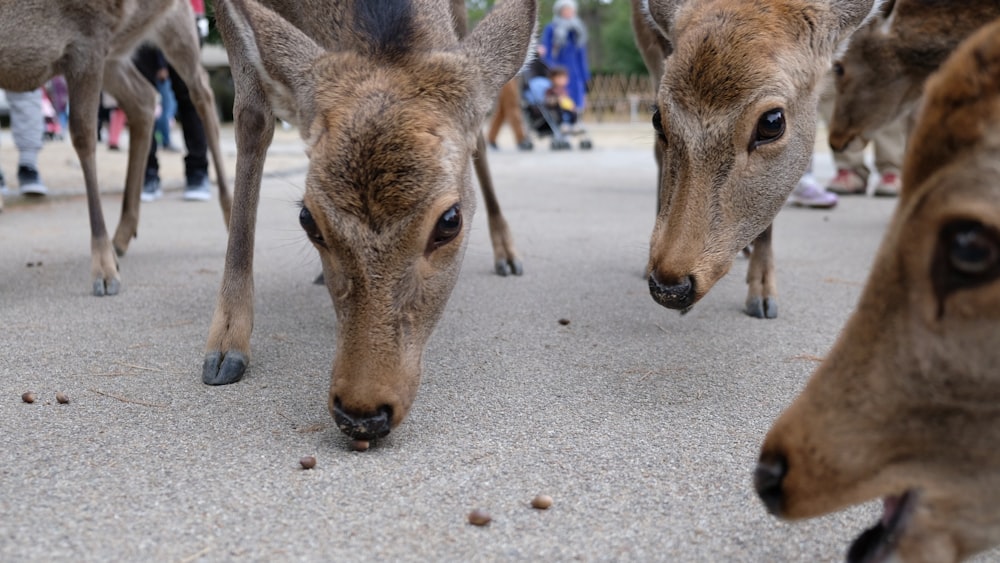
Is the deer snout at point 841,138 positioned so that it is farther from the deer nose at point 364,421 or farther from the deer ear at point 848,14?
the deer nose at point 364,421

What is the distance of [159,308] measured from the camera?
485cm

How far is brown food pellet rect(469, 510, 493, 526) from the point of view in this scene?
7.57 feet

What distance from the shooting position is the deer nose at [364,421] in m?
2.64

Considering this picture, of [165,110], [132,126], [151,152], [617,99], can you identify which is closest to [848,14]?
[132,126]

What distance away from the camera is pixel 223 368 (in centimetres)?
357

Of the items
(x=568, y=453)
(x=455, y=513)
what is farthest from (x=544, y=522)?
(x=568, y=453)

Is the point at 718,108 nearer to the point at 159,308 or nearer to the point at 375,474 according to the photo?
the point at 375,474

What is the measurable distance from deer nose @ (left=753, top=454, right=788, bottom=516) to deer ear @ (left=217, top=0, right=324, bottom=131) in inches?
81.5

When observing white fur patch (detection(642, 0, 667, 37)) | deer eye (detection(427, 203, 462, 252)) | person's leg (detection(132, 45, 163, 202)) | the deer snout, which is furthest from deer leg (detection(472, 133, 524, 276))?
person's leg (detection(132, 45, 163, 202))

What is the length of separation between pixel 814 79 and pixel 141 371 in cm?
315

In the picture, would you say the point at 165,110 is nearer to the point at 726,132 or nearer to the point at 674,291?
the point at 726,132

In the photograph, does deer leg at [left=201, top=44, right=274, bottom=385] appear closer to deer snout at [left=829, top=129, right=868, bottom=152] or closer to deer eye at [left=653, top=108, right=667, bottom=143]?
deer eye at [left=653, top=108, right=667, bottom=143]

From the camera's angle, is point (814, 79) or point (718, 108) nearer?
point (718, 108)

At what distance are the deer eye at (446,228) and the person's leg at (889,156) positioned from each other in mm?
7694
